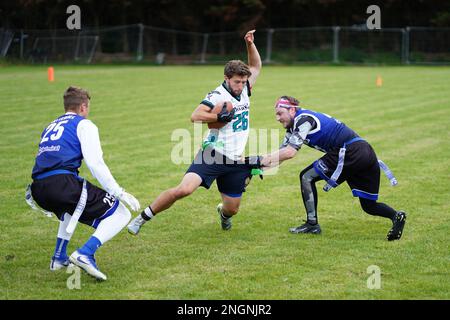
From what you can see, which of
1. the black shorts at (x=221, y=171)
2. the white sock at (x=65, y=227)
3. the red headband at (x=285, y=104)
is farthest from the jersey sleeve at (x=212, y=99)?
the white sock at (x=65, y=227)

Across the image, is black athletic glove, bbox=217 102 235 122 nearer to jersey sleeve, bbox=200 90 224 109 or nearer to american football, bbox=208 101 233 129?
american football, bbox=208 101 233 129

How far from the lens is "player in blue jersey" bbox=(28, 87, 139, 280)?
6227mm

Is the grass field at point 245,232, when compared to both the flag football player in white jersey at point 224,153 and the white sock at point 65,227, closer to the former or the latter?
the white sock at point 65,227

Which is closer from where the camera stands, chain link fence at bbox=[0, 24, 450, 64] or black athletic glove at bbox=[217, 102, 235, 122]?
black athletic glove at bbox=[217, 102, 235, 122]

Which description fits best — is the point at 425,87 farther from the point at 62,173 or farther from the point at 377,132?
the point at 62,173

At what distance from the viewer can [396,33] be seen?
4141cm

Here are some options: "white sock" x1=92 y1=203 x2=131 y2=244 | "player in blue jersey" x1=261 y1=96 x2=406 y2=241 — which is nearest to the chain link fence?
"player in blue jersey" x1=261 y1=96 x2=406 y2=241

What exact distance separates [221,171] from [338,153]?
1.32m

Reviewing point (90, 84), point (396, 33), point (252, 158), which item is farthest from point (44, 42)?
point (252, 158)

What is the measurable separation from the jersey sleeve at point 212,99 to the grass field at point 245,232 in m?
1.53

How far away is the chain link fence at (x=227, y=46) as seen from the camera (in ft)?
133

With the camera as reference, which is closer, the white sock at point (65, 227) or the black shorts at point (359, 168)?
the white sock at point (65, 227)

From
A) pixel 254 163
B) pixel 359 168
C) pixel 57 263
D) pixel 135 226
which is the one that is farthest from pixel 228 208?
pixel 57 263

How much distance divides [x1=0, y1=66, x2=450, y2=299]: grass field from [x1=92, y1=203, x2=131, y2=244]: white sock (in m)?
0.41
